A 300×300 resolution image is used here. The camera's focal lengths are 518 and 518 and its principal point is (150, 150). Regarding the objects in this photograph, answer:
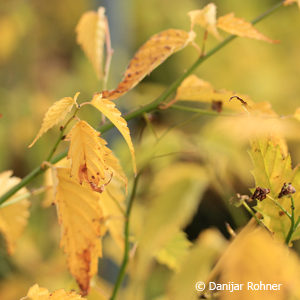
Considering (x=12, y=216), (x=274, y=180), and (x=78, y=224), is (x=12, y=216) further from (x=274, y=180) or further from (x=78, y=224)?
(x=274, y=180)

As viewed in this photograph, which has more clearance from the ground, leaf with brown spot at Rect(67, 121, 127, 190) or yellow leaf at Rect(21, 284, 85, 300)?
leaf with brown spot at Rect(67, 121, 127, 190)

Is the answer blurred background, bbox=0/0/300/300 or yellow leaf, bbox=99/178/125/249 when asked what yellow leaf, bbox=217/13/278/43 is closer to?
yellow leaf, bbox=99/178/125/249

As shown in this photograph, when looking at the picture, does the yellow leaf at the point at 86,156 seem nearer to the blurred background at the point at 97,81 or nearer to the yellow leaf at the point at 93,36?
the yellow leaf at the point at 93,36

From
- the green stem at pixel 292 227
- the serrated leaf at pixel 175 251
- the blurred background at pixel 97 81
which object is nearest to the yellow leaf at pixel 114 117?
the green stem at pixel 292 227

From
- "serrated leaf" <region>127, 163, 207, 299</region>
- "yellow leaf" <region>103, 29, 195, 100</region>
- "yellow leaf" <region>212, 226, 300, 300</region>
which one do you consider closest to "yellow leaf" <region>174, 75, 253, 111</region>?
"yellow leaf" <region>103, 29, 195, 100</region>

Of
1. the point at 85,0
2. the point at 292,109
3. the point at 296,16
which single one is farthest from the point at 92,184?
the point at 85,0

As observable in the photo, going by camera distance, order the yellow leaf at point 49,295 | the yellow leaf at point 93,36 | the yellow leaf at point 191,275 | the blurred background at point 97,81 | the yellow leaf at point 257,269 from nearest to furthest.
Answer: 1. the yellow leaf at point 257,269
2. the yellow leaf at point 49,295
3. the yellow leaf at point 191,275
4. the yellow leaf at point 93,36
5. the blurred background at point 97,81

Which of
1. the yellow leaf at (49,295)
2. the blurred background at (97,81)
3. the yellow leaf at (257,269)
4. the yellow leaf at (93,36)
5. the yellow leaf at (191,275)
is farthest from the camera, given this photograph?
the blurred background at (97,81)

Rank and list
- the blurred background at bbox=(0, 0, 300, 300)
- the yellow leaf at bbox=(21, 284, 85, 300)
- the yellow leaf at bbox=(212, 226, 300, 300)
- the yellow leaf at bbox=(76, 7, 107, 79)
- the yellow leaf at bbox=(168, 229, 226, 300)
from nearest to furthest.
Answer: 1. the yellow leaf at bbox=(212, 226, 300, 300)
2. the yellow leaf at bbox=(21, 284, 85, 300)
3. the yellow leaf at bbox=(168, 229, 226, 300)
4. the yellow leaf at bbox=(76, 7, 107, 79)
5. the blurred background at bbox=(0, 0, 300, 300)
